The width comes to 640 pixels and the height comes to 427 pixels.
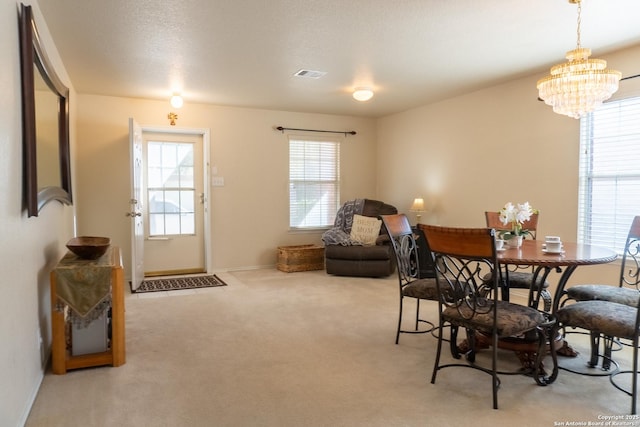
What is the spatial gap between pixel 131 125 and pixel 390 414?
13.4ft

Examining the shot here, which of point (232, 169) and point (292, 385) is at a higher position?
point (232, 169)

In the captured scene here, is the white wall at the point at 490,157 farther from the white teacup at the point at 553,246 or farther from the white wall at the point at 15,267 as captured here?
the white wall at the point at 15,267

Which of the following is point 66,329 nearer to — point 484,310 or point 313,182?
point 484,310

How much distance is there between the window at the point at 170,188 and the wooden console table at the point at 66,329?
2.97 metres

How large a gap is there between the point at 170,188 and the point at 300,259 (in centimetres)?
205

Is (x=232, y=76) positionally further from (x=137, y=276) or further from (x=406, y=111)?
(x=406, y=111)

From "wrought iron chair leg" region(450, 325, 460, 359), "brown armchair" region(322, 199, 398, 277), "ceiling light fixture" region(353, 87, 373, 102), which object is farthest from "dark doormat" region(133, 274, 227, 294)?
"wrought iron chair leg" region(450, 325, 460, 359)

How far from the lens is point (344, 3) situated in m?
2.72

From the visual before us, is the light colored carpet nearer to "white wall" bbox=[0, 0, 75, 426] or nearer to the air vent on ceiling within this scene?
"white wall" bbox=[0, 0, 75, 426]

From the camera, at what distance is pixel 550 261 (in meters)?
2.35

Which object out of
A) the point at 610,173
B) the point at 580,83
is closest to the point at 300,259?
the point at 610,173

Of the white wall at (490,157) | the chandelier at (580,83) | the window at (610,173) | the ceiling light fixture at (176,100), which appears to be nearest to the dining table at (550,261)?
the chandelier at (580,83)

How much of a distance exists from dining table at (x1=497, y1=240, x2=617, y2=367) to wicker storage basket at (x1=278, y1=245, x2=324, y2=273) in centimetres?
332

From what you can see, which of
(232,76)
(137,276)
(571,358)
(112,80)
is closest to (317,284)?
(137,276)
